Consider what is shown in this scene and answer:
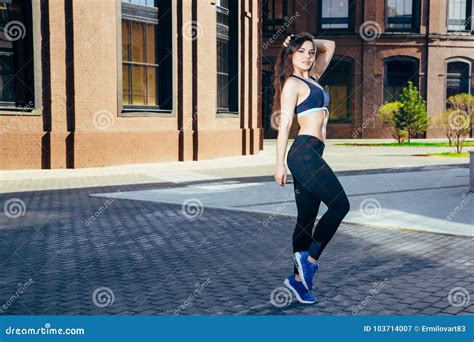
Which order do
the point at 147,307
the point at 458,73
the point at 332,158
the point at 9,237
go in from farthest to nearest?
the point at 458,73, the point at 332,158, the point at 9,237, the point at 147,307

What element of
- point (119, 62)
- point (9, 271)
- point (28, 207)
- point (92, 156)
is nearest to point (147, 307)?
point (9, 271)

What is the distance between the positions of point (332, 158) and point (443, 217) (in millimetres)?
13438

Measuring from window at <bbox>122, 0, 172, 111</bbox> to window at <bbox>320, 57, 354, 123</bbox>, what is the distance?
19.4 metres

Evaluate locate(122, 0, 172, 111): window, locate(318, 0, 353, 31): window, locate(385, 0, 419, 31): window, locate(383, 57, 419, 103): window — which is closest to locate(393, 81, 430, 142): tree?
locate(383, 57, 419, 103): window

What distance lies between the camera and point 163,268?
237 inches

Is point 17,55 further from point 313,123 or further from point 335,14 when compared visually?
point 335,14

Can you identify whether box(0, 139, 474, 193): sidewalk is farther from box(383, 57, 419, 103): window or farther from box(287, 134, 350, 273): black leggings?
box(383, 57, 419, 103): window

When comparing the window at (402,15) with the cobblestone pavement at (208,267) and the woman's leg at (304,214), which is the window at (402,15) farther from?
the woman's leg at (304,214)

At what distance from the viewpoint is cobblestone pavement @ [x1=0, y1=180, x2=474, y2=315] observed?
4742 mm

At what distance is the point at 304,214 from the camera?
4695 millimetres

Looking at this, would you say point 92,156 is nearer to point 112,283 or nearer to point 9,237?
point 9,237

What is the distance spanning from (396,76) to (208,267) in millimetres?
34113

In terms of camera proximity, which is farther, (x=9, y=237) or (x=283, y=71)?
(x=9, y=237)

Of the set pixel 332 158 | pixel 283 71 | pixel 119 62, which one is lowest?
pixel 332 158
